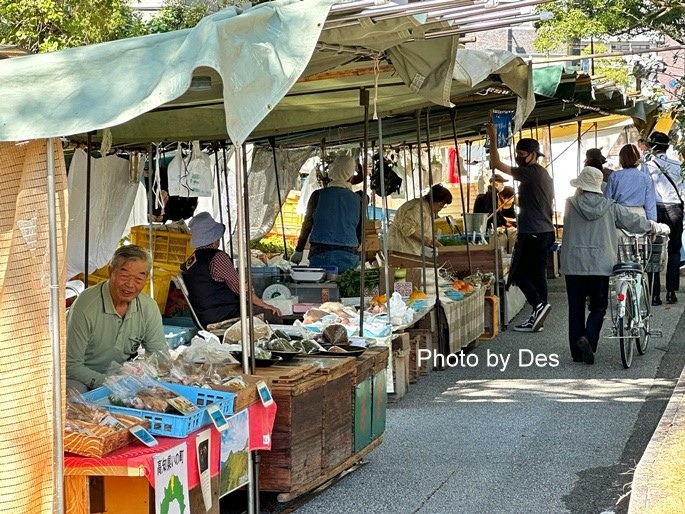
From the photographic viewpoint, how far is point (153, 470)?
4484mm

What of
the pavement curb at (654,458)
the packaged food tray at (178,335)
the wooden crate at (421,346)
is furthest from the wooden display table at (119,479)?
the wooden crate at (421,346)

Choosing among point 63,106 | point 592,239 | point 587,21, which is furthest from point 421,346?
point 587,21

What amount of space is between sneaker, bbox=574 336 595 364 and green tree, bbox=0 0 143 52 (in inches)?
501

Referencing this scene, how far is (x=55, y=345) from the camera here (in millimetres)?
4461

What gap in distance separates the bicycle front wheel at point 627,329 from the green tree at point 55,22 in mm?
12998

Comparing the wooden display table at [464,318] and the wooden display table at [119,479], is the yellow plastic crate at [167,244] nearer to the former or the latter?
the wooden display table at [464,318]

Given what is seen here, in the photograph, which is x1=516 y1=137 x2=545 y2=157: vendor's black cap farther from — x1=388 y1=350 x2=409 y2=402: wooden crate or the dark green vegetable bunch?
x1=388 y1=350 x2=409 y2=402: wooden crate

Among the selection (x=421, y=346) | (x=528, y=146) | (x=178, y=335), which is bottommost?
(x=421, y=346)

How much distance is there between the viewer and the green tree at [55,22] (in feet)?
67.9

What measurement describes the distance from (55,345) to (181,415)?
686 millimetres

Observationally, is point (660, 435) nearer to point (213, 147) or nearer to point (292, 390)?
point (292, 390)

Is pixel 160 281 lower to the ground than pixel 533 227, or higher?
lower

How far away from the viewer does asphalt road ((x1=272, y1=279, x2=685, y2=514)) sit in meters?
6.31

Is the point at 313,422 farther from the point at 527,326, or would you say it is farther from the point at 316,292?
the point at 527,326
